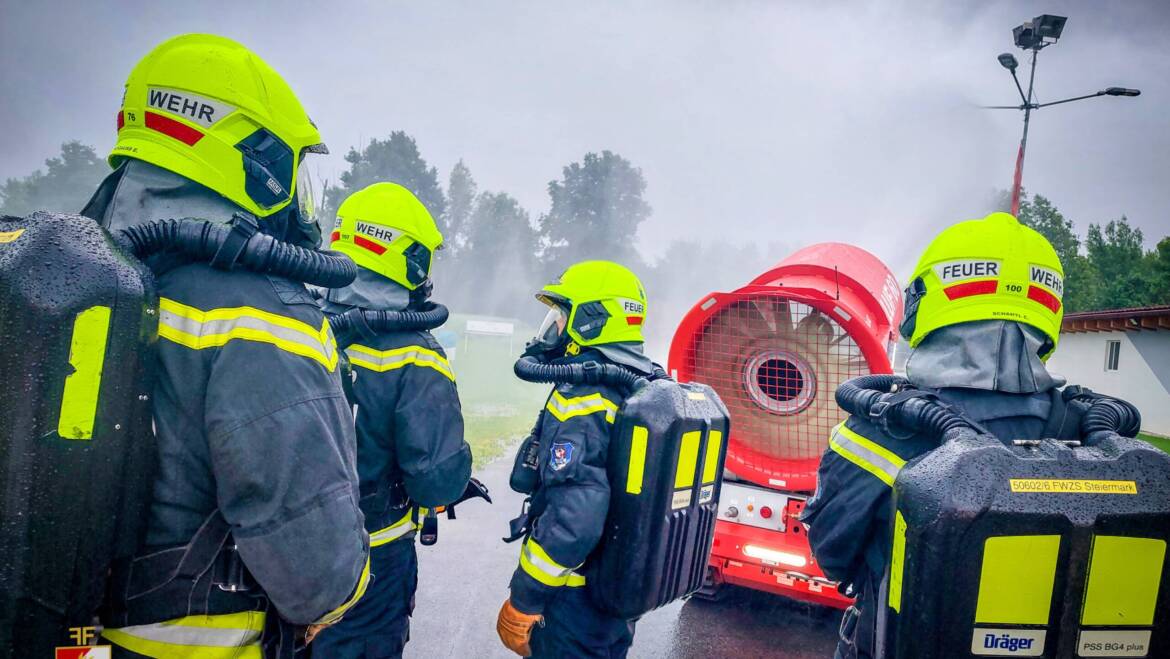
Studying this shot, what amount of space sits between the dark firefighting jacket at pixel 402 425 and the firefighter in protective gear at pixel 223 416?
1.01 meters

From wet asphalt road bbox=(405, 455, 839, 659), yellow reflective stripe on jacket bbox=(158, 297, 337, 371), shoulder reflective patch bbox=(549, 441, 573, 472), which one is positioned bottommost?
wet asphalt road bbox=(405, 455, 839, 659)

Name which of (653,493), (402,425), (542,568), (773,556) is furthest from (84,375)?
(773,556)

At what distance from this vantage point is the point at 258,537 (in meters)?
1.28

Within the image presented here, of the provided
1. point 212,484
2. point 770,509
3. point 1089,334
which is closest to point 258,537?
point 212,484

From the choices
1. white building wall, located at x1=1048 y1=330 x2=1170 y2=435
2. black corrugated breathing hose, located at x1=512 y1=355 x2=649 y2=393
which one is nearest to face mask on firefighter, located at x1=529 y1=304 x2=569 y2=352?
black corrugated breathing hose, located at x1=512 y1=355 x2=649 y2=393

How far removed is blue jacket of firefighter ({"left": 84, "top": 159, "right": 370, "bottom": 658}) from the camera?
1.27 meters

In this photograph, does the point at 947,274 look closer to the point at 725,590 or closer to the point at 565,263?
the point at 725,590

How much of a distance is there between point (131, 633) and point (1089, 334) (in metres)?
20.3

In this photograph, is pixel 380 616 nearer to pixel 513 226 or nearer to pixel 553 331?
pixel 553 331

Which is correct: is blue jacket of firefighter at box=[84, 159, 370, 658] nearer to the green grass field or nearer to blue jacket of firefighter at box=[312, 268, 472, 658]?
blue jacket of firefighter at box=[312, 268, 472, 658]

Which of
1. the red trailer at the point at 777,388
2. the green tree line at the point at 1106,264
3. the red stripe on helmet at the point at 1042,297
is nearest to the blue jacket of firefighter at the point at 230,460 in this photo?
the red stripe on helmet at the point at 1042,297

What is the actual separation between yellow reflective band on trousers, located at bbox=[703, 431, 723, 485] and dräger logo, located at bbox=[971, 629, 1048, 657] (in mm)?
1248

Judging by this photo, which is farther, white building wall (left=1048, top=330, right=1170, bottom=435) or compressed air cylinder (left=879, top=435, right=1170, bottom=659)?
white building wall (left=1048, top=330, right=1170, bottom=435)

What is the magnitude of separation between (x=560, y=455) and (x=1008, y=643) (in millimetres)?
1513
